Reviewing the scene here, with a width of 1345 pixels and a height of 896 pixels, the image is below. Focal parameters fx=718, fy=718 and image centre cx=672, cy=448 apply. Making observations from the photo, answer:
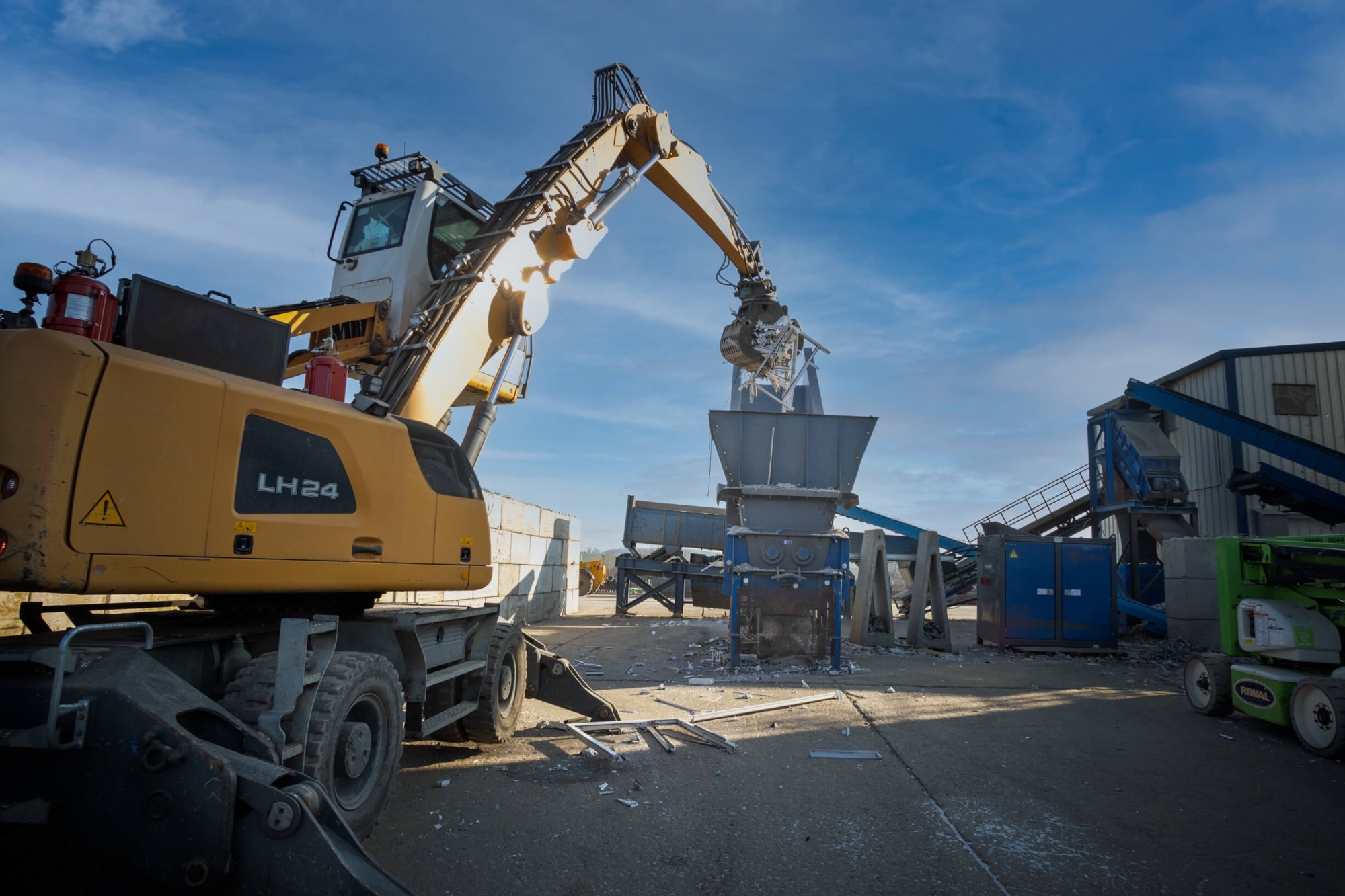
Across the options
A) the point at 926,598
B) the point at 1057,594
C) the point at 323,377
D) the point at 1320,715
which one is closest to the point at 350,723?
the point at 323,377

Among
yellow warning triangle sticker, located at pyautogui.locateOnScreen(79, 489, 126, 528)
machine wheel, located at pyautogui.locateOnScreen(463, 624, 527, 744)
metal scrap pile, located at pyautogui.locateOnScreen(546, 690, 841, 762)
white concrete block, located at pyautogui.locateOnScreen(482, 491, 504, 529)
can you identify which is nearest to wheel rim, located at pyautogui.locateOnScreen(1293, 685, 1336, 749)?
metal scrap pile, located at pyautogui.locateOnScreen(546, 690, 841, 762)

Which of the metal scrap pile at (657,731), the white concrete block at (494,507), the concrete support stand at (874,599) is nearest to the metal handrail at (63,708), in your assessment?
the metal scrap pile at (657,731)

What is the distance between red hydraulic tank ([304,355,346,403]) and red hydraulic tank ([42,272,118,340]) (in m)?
1.10

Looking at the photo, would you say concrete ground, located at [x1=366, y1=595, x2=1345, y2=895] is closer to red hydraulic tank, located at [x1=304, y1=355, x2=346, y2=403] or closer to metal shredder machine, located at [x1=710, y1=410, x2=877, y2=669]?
metal shredder machine, located at [x1=710, y1=410, x2=877, y2=669]

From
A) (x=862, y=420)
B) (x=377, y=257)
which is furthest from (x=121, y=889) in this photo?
(x=862, y=420)

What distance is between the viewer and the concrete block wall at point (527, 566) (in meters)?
12.3

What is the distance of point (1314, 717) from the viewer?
5.92 meters

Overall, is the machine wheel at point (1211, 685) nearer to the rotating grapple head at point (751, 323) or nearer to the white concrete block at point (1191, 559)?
the white concrete block at point (1191, 559)

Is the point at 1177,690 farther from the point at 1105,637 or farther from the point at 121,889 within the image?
the point at 121,889

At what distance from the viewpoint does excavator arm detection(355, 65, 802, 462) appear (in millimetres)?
5305

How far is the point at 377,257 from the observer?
20.8 feet

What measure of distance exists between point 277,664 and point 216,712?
60cm

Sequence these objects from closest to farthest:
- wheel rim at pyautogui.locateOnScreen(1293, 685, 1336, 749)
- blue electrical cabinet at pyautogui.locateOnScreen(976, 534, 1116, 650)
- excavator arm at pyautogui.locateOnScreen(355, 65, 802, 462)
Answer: excavator arm at pyautogui.locateOnScreen(355, 65, 802, 462)
wheel rim at pyautogui.locateOnScreen(1293, 685, 1336, 749)
blue electrical cabinet at pyautogui.locateOnScreen(976, 534, 1116, 650)

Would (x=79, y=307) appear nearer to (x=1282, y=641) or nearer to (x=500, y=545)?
(x=1282, y=641)
